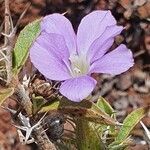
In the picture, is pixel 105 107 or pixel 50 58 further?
pixel 105 107

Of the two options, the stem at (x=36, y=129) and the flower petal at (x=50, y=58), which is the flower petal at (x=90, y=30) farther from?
the stem at (x=36, y=129)

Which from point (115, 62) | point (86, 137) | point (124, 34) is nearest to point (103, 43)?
point (115, 62)

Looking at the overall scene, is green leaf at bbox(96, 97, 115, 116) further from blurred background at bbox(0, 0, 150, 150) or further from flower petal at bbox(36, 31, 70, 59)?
blurred background at bbox(0, 0, 150, 150)

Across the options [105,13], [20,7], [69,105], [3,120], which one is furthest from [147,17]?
[69,105]

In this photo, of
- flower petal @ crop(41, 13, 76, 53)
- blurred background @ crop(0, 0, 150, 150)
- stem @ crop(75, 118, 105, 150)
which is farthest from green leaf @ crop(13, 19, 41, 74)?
blurred background @ crop(0, 0, 150, 150)

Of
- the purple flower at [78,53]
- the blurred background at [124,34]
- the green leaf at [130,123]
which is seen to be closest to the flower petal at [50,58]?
the purple flower at [78,53]

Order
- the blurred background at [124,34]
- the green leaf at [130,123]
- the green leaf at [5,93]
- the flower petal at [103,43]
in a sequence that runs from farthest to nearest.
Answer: the blurred background at [124,34]
the green leaf at [130,123]
the flower petal at [103,43]
the green leaf at [5,93]

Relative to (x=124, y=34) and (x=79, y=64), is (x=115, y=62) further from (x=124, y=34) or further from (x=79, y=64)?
(x=124, y=34)

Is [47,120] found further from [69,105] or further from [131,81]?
[131,81]
